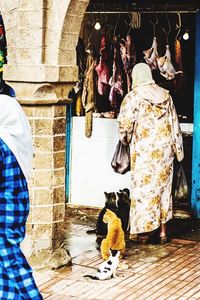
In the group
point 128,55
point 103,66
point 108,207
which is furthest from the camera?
point 103,66

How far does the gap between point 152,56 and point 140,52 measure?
1.57ft

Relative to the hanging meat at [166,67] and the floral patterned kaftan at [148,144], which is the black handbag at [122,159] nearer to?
the floral patterned kaftan at [148,144]

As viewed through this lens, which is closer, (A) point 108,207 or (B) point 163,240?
(B) point 163,240

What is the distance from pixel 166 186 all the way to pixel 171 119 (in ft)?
2.72

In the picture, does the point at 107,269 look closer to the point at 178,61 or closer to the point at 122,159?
the point at 122,159

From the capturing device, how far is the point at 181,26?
421 inches

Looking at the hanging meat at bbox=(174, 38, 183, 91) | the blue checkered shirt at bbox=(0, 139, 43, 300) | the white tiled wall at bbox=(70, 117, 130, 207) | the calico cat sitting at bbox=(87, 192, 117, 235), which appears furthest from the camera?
the white tiled wall at bbox=(70, 117, 130, 207)

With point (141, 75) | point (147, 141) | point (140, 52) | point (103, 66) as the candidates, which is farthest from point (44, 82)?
point (140, 52)

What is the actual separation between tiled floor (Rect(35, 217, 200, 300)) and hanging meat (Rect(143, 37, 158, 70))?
2393 millimetres

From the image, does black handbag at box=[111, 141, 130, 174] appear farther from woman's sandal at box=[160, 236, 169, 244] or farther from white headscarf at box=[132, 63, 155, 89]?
woman's sandal at box=[160, 236, 169, 244]

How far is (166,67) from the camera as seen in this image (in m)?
10.3

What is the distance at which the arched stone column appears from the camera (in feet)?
26.1

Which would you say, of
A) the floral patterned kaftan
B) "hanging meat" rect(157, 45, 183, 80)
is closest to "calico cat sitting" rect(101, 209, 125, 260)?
the floral patterned kaftan

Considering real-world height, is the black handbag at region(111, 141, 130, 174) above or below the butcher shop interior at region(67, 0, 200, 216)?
below
